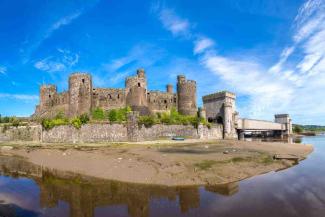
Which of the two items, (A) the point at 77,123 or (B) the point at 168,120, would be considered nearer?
(A) the point at 77,123

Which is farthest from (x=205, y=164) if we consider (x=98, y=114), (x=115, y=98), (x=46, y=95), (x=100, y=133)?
(x=46, y=95)

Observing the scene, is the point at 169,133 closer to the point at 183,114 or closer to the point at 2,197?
the point at 183,114

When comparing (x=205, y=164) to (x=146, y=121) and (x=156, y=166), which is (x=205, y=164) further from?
(x=146, y=121)

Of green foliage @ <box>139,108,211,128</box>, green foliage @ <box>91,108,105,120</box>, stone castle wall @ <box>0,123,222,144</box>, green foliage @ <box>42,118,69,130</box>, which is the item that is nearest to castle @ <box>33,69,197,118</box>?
green foliage @ <box>91,108,105,120</box>

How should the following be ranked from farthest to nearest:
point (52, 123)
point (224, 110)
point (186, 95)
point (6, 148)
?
point (224, 110) → point (186, 95) → point (52, 123) → point (6, 148)

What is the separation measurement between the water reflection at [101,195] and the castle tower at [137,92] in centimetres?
2921

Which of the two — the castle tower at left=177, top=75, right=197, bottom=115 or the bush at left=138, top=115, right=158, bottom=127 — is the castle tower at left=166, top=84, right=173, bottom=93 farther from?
the bush at left=138, top=115, right=158, bottom=127

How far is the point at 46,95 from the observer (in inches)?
2016

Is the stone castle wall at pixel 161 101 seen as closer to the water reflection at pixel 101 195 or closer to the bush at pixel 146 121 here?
the bush at pixel 146 121

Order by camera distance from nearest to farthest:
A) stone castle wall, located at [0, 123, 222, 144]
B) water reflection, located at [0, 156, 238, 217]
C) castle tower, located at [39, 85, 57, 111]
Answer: water reflection, located at [0, 156, 238, 217]
stone castle wall, located at [0, 123, 222, 144]
castle tower, located at [39, 85, 57, 111]

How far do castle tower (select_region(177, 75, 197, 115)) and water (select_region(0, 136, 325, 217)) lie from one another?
1359 inches

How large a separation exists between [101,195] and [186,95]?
39.7m

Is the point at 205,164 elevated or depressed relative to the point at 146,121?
depressed

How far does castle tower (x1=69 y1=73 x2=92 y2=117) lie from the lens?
43438 millimetres
